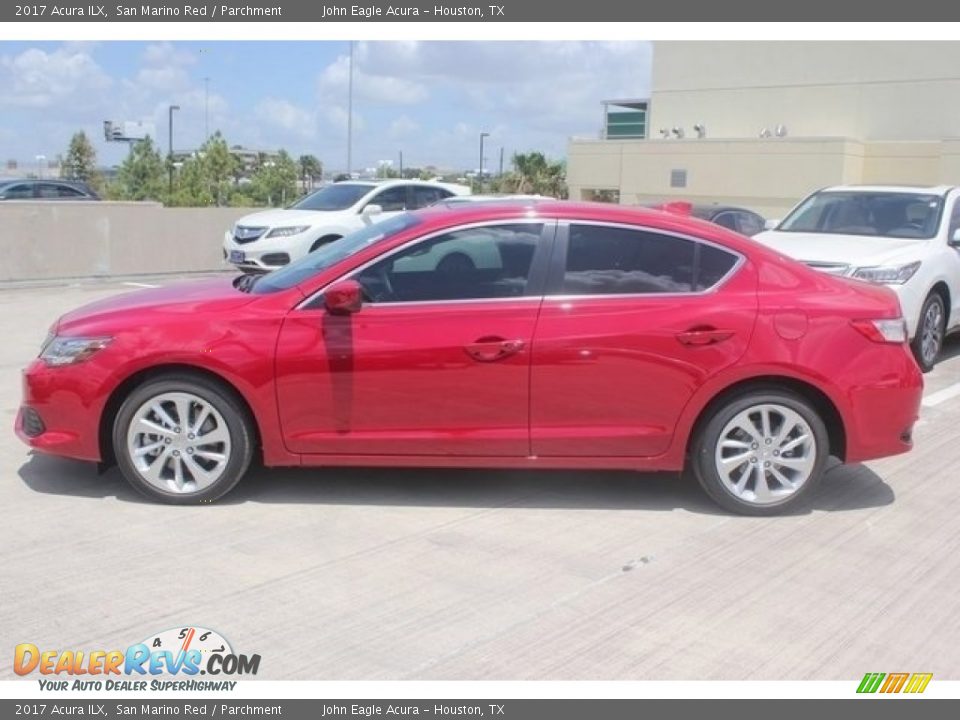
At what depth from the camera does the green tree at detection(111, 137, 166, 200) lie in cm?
4928

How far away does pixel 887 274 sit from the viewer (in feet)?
29.4

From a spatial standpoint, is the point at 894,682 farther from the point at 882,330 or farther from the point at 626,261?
the point at 626,261

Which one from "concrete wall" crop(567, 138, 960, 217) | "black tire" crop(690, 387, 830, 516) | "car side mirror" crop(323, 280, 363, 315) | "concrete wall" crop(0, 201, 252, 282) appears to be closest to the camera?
"car side mirror" crop(323, 280, 363, 315)

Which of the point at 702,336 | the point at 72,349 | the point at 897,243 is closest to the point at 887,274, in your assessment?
the point at 897,243

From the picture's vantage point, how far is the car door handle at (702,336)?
539 centimetres

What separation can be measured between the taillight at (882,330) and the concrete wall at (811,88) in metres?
30.1

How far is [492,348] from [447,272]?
0.51 meters

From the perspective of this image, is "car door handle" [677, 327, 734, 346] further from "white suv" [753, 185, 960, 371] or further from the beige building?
the beige building

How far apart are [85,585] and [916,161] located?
3247 cm

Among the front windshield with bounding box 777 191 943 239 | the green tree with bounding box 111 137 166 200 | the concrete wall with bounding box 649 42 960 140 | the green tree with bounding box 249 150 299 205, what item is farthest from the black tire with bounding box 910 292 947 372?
the green tree with bounding box 249 150 299 205

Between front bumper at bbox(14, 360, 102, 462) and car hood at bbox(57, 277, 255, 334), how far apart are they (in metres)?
0.26

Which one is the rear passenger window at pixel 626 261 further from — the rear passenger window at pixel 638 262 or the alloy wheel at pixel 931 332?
the alloy wheel at pixel 931 332

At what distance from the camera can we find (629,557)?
496 centimetres

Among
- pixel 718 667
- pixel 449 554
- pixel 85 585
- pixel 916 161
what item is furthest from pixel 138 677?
pixel 916 161
